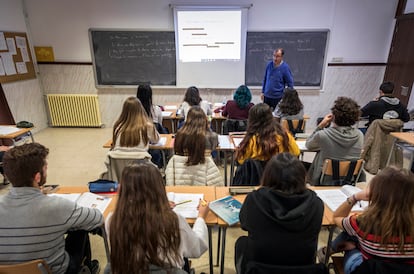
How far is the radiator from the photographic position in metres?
5.90

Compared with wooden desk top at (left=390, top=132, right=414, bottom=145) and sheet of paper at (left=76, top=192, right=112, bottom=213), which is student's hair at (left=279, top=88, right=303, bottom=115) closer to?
wooden desk top at (left=390, top=132, right=414, bottom=145)

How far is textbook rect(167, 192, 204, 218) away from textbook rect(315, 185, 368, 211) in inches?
34.7

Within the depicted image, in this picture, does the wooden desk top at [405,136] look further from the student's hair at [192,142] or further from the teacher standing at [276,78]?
the student's hair at [192,142]

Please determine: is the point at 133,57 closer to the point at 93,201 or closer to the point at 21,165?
the point at 93,201

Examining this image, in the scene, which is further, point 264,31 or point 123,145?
point 264,31

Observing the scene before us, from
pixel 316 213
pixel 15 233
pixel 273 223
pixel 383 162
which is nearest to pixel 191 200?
pixel 273 223

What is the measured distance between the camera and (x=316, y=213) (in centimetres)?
127

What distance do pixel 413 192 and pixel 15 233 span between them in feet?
6.03

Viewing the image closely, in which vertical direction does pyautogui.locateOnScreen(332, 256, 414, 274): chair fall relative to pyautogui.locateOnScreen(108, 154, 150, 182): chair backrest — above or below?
above

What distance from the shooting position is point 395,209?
1.21 metres

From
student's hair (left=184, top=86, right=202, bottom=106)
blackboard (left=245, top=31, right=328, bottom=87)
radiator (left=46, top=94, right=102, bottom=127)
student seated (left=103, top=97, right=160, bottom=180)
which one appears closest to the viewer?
student seated (left=103, top=97, right=160, bottom=180)

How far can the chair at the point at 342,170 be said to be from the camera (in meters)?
2.22

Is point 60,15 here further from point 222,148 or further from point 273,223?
point 273,223

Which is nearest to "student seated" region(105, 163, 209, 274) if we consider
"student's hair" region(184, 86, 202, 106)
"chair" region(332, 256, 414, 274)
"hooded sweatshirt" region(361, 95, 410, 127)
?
"chair" region(332, 256, 414, 274)
